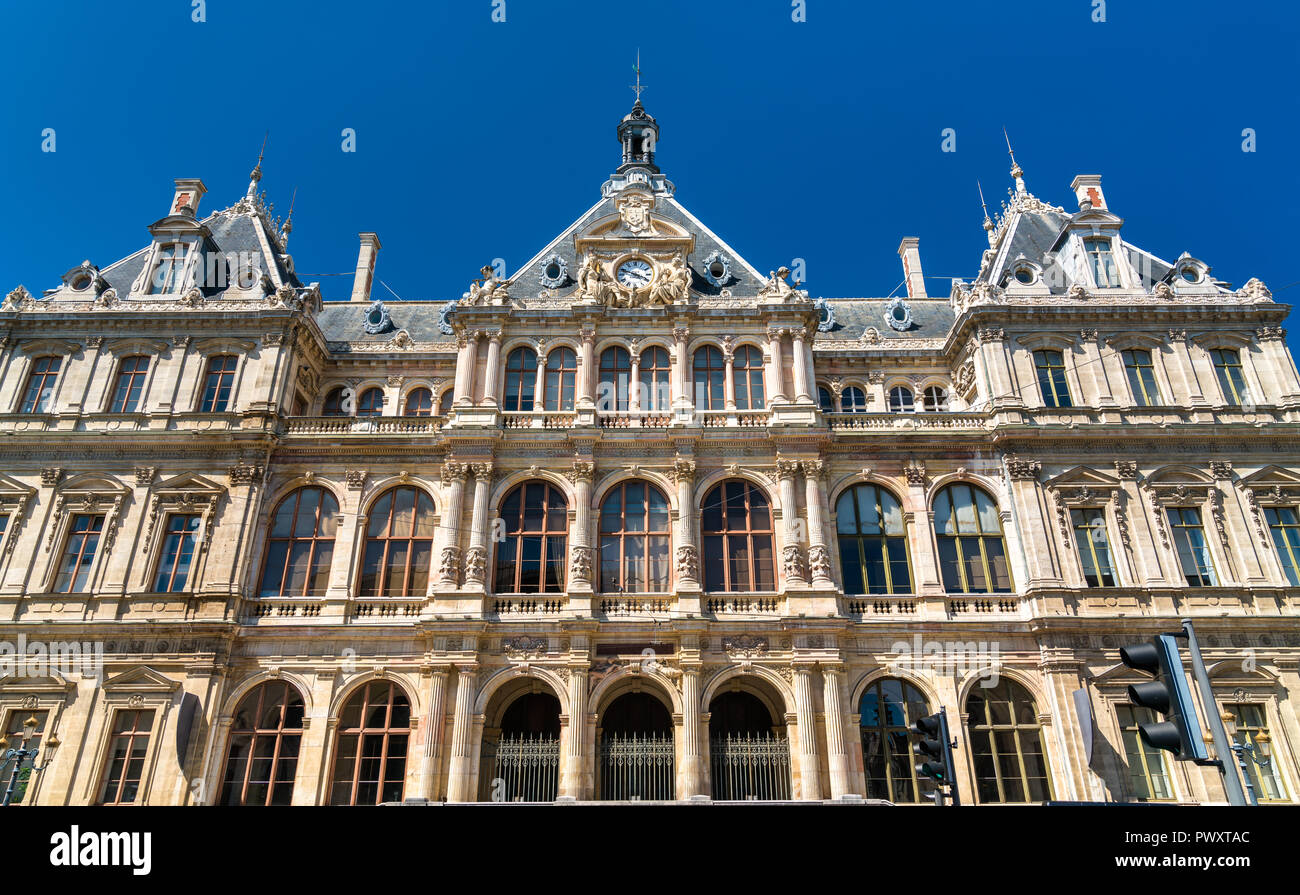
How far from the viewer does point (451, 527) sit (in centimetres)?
2438

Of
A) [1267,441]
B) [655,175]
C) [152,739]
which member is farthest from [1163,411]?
[152,739]

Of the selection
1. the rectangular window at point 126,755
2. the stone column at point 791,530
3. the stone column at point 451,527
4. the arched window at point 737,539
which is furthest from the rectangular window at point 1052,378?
the rectangular window at point 126,755

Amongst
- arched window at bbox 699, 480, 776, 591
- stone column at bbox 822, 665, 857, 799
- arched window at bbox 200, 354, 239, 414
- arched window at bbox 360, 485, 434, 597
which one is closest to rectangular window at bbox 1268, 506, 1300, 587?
arched window at bbox 200, 354, 239, 414

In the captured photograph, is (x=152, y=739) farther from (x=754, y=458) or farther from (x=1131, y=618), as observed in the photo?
(x=1131, y=618)

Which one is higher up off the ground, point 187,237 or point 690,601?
point 187,237

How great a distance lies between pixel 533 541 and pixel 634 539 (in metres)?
3.14

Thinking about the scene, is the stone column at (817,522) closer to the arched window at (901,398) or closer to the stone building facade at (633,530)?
the stone building facade at (633,530)

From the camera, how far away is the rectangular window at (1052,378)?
1057 inches

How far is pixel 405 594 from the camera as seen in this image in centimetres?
2409

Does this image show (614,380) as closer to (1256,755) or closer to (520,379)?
(520,379)

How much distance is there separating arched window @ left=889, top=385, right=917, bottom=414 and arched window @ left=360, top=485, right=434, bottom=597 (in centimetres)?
1765

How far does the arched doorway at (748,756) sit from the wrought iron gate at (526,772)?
439 centimetres

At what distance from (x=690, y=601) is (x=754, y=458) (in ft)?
17.2
